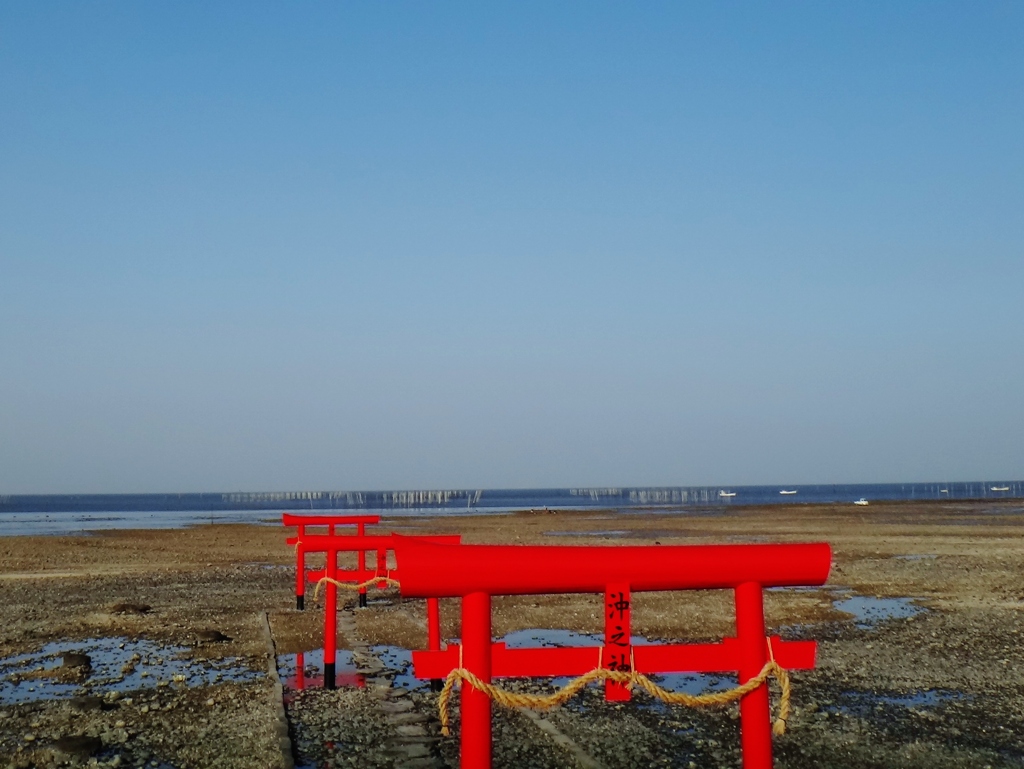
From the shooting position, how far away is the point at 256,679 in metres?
10.4

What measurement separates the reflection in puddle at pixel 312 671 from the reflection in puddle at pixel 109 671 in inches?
17.7

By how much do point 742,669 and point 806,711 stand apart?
16.6 ft

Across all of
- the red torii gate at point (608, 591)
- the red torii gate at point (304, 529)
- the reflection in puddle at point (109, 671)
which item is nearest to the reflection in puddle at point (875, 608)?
the red torii gate at point (304, 529)

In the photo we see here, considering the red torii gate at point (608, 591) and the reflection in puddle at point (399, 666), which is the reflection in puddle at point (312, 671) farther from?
the red torii gate at point (608, 591)

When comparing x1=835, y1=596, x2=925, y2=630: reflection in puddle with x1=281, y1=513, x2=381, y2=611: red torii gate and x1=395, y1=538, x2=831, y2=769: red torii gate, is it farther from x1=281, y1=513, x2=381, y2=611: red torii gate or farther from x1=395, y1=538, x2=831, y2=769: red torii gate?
x1=395, y1=538, x2=831, y2=769: red torii gate

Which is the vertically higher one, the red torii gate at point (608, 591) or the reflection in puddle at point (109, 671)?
the red torii gate at point (608, 591)

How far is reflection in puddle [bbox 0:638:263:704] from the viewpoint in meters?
10.1

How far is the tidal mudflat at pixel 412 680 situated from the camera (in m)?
7.54

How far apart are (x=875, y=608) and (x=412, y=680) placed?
397 inches

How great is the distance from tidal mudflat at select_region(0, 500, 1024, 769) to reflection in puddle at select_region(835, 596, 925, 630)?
103 millimetres

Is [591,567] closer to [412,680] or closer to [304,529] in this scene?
[412,680]

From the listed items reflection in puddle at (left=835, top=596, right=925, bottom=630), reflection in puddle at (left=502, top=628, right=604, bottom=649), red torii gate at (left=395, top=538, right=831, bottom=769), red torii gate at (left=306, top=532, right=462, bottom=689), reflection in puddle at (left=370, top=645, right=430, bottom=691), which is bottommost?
reflection in puddle at (left=835, top=596, right=925, bottom=630)

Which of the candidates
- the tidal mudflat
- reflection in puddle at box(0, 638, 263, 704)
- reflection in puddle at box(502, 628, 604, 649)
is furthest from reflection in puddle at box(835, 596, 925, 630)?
reflection in puddle at box(0, 638, 263, 704)

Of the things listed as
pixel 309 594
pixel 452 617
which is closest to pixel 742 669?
pixel 452 617
